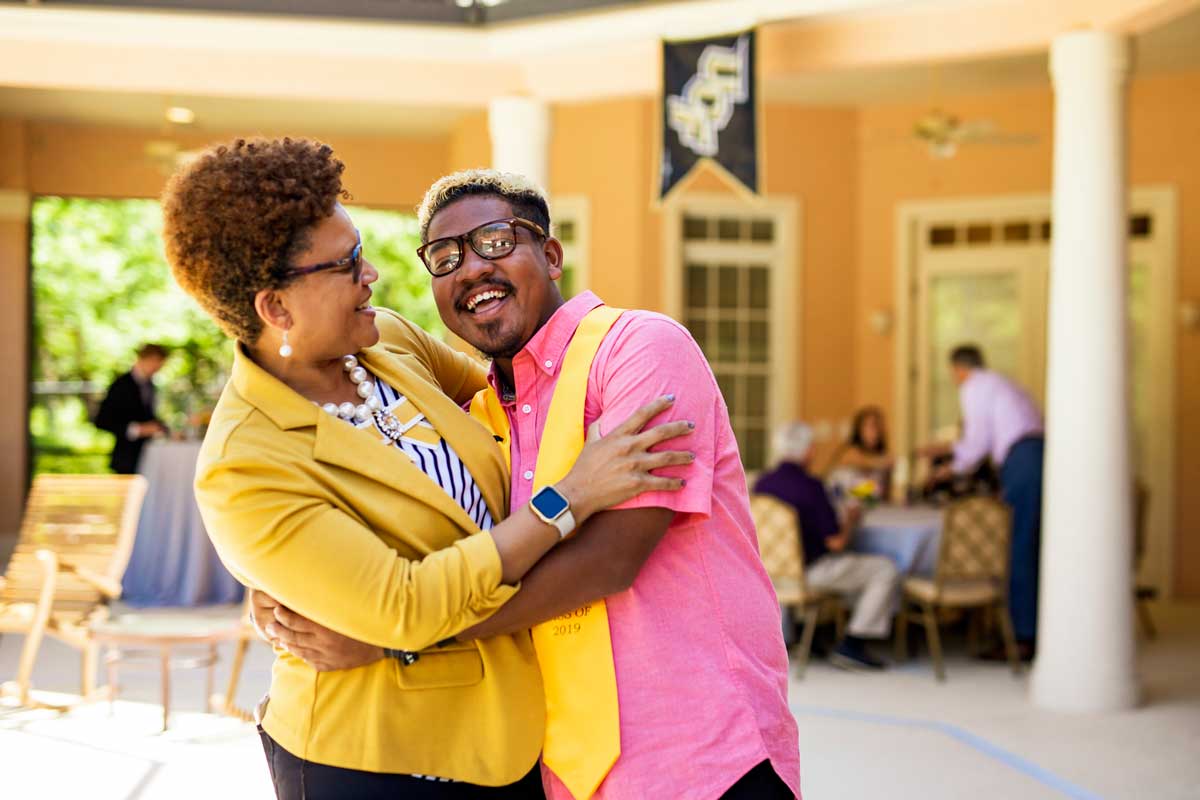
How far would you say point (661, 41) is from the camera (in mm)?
6562

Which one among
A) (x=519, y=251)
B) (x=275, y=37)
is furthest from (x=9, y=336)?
(x=519, y=251)

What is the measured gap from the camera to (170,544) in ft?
30.3

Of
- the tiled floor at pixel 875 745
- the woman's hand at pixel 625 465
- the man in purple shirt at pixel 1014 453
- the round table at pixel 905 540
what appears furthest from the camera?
the round table at pixel 905 540

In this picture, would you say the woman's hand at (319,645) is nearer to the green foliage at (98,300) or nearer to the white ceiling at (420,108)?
the white ceiling at (420,108)

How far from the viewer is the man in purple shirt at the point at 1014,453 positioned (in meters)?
7.32

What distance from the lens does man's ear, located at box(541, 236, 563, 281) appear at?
2119mm

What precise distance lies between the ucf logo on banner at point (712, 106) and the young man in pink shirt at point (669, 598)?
15.5 ft

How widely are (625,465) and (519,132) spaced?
5674mm

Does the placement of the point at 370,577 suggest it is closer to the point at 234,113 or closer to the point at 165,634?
the point at 165,634

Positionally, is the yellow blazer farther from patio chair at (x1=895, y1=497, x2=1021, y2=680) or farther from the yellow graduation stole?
patio chair at (x1=895, y1=497, x2=1021, y2=680)

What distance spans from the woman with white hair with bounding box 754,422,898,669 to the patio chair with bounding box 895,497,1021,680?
239 millimetres

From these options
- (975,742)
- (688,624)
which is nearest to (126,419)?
(975,742)

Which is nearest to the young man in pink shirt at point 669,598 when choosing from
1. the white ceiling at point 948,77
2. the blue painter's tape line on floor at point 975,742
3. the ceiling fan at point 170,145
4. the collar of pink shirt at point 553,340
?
the collar of pink shirt at point 553,340

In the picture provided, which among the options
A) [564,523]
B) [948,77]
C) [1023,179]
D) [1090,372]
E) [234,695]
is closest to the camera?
[564,523]
